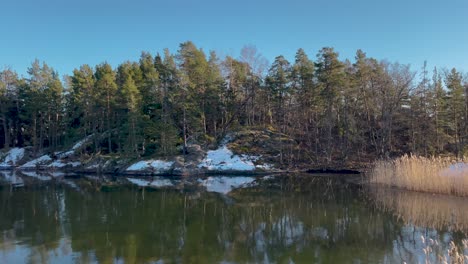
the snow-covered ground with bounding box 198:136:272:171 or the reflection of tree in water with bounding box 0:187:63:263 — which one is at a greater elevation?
the snow-covered ground with bounding box 198:136:272:171

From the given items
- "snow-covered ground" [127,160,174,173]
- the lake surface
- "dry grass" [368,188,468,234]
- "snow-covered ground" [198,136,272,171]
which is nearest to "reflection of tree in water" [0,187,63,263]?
the lake surface

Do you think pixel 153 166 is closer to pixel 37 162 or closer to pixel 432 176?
pixel 37 162

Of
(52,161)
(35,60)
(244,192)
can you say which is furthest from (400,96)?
(35,60)

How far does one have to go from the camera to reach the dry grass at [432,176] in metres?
17.3

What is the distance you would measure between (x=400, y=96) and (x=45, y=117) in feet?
163

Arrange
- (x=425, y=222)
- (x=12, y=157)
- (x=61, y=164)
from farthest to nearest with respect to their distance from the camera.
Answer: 1. (x=12, y=157)
2. (x=61, y=164)
3. (x=425, y=222)

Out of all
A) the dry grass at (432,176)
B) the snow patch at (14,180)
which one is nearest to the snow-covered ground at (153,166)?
the snow patch at (14,180)

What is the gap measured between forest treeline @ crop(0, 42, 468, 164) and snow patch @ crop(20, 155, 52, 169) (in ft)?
15.3

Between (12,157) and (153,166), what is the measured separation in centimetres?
2631

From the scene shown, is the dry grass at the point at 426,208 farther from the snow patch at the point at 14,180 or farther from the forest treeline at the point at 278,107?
the snow patch at the point at 14,180

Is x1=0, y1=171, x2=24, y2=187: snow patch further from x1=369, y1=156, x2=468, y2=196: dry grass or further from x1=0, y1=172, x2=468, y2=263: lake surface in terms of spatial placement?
x1=369, y1=156, x2=468, y2=196: dry grass

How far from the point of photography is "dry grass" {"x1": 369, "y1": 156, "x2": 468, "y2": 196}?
56.7ft

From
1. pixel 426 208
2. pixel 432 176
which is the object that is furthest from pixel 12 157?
pixel 426 208

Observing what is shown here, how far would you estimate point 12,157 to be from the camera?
166 ft
